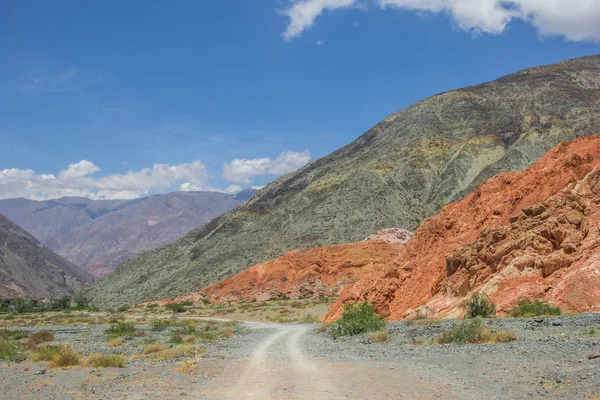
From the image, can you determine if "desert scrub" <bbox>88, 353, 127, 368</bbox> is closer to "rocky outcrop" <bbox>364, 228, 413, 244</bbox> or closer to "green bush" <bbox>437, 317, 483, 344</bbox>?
"green bush" <bbox>437, 317, 483, 344</bbox>

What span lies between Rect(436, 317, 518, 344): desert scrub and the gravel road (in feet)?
1.54

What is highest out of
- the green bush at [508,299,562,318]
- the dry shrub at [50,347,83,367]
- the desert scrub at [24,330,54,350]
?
the dry shrub at [50,347,83,367]

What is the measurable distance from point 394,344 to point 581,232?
11.6 metres

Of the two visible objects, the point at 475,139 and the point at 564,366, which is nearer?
the point at 564,366

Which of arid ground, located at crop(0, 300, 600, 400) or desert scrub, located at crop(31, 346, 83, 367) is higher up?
desert scrub, located at crop(31, 346, 83, 367)

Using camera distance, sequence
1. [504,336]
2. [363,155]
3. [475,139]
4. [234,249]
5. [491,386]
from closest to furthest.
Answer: [491,386] → [504,336] → [234,249] → [475,139] → [363,155]

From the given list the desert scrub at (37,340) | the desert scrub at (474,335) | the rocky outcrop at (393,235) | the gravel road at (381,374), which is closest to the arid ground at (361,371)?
→ the gravel road at (381,374)

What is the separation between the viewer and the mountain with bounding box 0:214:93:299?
118m

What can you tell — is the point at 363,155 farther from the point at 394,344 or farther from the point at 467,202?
the point at 394,344

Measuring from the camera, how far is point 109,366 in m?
13.7

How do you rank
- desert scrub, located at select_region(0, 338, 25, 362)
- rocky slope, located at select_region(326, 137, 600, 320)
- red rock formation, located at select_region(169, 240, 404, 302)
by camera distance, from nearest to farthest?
desert scrub, located at select_region(0, 338, 25, 362), rocky slope, located at select_region(326, 137, 600, 320), red rock formation, located at select_region(169, 240, 404, 302)

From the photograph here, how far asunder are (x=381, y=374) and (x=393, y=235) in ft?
176

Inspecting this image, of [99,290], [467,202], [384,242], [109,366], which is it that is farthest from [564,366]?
[99,290]

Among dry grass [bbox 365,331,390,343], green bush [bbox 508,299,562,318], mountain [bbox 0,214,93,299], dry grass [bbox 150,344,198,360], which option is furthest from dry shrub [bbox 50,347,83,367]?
mountain [bbox 0,214,93,299]
